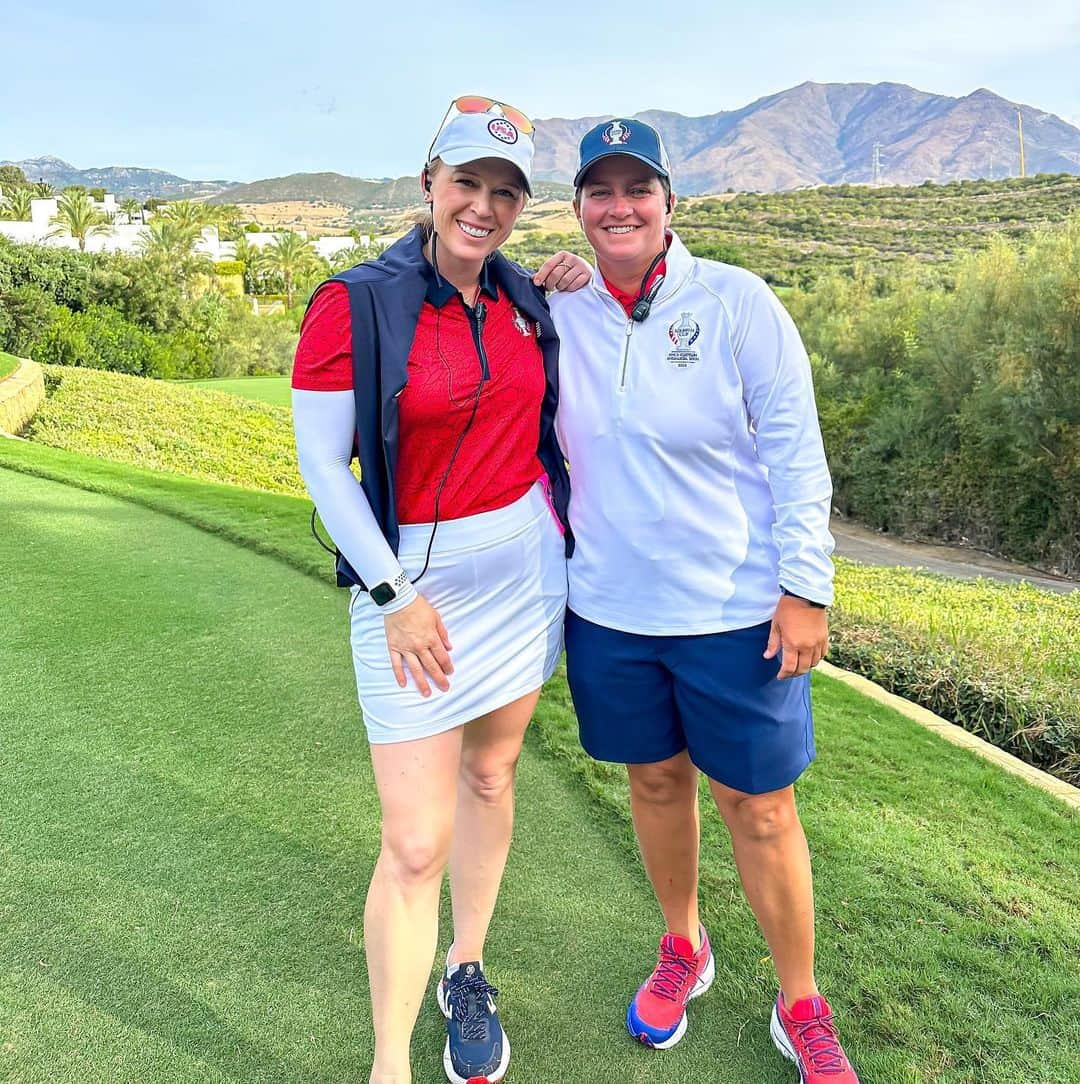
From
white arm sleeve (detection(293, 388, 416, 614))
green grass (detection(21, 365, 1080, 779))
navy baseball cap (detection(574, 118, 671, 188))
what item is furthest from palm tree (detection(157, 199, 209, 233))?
white arm sleeve (detection(293, 388, 416, 614))

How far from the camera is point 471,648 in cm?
212

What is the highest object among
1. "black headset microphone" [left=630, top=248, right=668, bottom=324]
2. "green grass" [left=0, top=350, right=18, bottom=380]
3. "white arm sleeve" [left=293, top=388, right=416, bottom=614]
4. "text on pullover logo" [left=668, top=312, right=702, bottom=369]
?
"black headset microphone" [left=630, top=248, right=668, bottom=324]

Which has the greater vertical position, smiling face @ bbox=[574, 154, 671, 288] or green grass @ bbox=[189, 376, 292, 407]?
smiling face @ bbox=[574, 154, 671, 288]

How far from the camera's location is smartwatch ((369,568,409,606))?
1.95 m

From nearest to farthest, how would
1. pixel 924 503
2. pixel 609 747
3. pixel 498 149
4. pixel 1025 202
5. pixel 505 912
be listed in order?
pixel 498 149
pixel 609 747
pixel 505 912
pixel 924 503
pixel 1025 202

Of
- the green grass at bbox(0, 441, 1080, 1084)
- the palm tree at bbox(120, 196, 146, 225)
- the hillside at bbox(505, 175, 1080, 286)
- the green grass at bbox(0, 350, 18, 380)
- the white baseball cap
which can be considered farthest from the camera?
the palm tree at bbox(120, 196, 146, 225)

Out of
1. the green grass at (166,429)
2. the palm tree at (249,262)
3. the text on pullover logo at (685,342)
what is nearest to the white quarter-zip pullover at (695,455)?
the text on pullover logo at (685,342)

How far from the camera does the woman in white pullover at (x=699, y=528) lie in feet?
6.74

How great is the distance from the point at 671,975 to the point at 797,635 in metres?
0.95

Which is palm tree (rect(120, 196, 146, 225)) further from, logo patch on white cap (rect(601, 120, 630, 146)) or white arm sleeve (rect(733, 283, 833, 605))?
white arm sleeve (rect(733, 283, 833, 605))

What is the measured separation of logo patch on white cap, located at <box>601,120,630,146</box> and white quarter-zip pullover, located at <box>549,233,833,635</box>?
0.25 m

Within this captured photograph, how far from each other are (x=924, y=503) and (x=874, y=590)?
12531mm

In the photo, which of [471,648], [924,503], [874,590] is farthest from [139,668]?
[924,503]

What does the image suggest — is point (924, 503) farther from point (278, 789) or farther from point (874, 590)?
point (278, 789)
